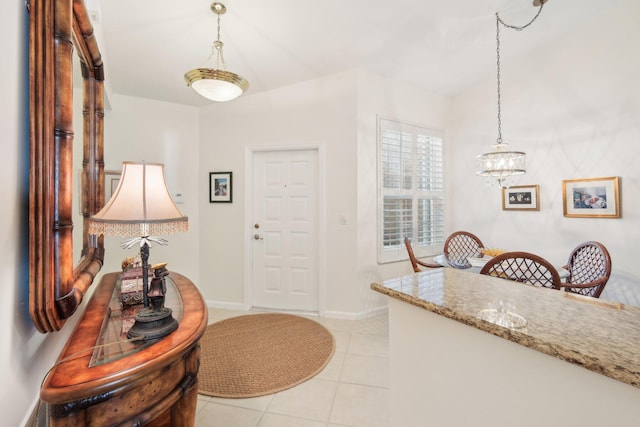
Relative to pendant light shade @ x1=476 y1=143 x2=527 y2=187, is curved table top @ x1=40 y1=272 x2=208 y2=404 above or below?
below

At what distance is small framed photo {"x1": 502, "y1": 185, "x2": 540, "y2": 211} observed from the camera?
3.46 meters

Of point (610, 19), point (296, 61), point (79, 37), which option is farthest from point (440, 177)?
point (79, 37)

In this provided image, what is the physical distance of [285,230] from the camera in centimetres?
371

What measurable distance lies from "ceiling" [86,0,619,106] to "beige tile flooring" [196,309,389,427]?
2.88m

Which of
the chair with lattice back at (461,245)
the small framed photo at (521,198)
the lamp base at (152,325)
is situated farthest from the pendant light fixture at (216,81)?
the small framed photo at (521,198)

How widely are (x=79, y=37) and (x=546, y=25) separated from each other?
4.02m

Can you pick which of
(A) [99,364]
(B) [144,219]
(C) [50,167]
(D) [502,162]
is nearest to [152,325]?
(A) [99,364]

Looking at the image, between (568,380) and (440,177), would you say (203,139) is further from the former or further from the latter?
(568,380)

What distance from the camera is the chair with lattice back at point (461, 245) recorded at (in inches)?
139

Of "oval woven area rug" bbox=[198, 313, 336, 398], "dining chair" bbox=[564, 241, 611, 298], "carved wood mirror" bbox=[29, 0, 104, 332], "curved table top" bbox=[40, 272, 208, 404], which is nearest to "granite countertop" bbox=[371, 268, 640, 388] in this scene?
"curved table top" bbox=[40, 272, 208, 404]

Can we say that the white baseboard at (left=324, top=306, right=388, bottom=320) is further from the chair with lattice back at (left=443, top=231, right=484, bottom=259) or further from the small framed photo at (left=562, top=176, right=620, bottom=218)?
the small framed photo at (left=562, top=176, right=620, bottom=218)

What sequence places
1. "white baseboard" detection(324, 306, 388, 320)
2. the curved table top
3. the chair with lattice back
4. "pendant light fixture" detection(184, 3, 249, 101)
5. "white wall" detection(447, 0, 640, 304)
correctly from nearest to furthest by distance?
1. the curved table top
2. "pendant light fixture" detection(184, 3, 249, 101)
3. "white wall" detection(447, 0, 640, 304)
4. "white baseboard" detection(324, 306, 388, 320)
5. the chair with lattice back

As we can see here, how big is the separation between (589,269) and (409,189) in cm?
198

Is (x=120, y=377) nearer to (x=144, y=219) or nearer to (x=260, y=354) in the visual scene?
(x=144, y=219)
